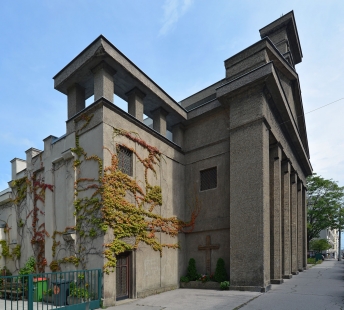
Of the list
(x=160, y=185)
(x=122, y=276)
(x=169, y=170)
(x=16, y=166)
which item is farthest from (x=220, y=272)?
(x=16, y=166)

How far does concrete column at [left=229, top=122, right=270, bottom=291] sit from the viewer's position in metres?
12.8

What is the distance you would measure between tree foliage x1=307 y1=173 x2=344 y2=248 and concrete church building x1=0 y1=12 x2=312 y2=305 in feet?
85.1

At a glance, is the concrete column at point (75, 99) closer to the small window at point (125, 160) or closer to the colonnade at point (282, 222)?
the small window at point (125, 160)

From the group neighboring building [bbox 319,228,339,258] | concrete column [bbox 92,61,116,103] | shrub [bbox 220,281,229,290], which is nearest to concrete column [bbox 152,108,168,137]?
concrete column [bbox 92,61,116,103]

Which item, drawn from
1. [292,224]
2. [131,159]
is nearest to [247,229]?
[131,159]

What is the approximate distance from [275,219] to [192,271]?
5348mm

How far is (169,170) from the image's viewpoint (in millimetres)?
16266

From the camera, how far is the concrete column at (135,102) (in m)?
14.7

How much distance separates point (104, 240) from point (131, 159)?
396 cm

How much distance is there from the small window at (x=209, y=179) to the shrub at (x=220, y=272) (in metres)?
3.97

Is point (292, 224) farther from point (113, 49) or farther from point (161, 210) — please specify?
point (113, 49)

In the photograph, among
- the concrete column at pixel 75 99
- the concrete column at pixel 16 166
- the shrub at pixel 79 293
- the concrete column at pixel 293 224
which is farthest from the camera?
the concrete column at pixel 293 224

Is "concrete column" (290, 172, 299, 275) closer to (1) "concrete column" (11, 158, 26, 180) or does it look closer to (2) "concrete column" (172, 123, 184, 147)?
(2) "concrete column" (172, 123, 184, 147)

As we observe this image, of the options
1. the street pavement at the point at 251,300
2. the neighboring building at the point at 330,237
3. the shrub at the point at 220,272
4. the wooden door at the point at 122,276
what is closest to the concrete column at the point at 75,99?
the wooden door at the point at 122,276
